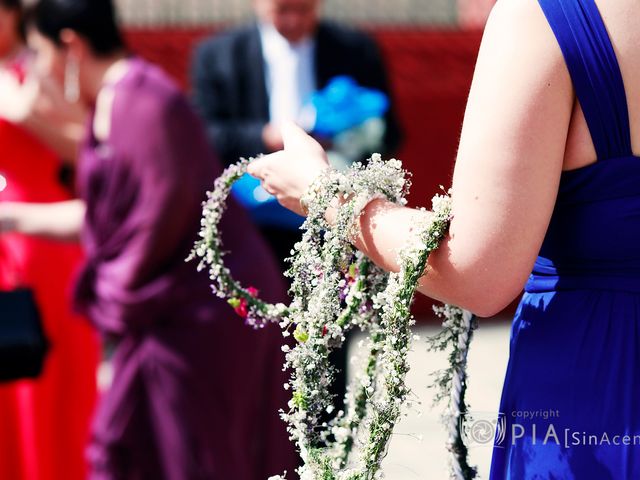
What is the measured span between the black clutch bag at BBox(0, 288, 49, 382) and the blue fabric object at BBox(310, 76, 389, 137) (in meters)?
1.60

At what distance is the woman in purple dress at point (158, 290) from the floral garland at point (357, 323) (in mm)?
1635

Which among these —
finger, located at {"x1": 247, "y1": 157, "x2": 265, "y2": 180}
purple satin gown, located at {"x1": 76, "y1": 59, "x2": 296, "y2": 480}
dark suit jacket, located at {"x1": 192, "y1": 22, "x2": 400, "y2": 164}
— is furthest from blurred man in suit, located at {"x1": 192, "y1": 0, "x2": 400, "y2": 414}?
finger, located at {"x1": 247, "y1": 157, "x2": 265, "y2": 180}

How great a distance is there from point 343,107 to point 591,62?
9.16 feet

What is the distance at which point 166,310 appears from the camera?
12.0ft

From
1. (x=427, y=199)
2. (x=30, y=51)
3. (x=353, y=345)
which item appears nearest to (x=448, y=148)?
(x=427, y=199)

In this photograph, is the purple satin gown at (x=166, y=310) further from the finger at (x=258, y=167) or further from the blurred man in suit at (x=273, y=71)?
the finger at (x=258, y=167)

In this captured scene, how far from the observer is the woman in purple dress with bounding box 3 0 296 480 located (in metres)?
3.58

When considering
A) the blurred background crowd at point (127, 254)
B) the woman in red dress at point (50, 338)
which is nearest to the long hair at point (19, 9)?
the blurred background crowd at point (127, 254)

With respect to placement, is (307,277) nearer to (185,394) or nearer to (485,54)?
(485,54)

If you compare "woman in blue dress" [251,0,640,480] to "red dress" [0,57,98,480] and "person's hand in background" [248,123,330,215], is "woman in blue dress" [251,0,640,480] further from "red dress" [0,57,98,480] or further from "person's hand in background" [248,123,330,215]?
"red dress" [0,57,98,480]

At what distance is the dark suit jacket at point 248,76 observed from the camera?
488 cm

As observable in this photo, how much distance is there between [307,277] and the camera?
1.80m

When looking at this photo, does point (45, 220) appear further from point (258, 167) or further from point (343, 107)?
point (258, 167)

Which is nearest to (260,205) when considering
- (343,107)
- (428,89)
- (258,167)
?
(343,107)
